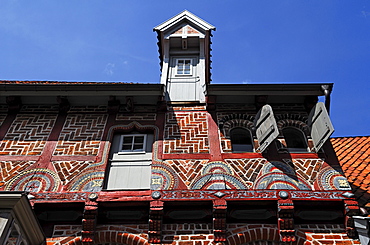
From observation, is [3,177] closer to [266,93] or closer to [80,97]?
[80,97]

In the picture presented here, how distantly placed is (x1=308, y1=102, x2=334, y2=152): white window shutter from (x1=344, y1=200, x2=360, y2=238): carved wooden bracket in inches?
59.5

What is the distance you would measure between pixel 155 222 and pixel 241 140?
3.36m

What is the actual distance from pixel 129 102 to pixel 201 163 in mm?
2815

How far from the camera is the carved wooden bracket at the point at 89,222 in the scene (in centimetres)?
724

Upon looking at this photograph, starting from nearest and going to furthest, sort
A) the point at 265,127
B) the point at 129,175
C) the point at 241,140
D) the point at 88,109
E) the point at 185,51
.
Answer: the point at 129,175 < the point at 265,127 < the point at 241,140 < the point at 88,109 < the point at 185,51

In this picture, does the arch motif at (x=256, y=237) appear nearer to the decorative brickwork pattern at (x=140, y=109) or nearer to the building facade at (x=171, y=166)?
the building facade at (x=171, y=166)

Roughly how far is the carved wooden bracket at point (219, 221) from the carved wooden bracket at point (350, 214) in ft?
8.13

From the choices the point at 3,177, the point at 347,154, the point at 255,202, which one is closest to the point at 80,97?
the point at 3,177

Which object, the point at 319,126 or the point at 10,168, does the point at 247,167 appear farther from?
the point at 10,168

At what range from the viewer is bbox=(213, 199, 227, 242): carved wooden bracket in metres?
7.23

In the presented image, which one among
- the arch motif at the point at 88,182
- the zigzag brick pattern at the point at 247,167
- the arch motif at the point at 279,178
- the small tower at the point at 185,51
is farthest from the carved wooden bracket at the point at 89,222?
the small tower at the point at 185,51

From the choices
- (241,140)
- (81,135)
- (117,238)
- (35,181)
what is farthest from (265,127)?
(35,181)

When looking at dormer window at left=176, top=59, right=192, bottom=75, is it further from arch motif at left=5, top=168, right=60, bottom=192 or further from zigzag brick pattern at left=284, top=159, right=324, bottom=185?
arch motif at left=5, top=168, right=60, bottom=192

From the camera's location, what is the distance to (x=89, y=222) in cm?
732
